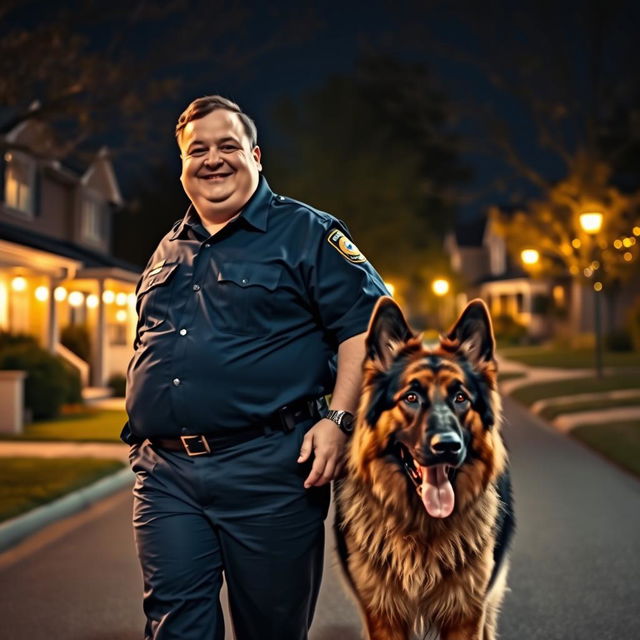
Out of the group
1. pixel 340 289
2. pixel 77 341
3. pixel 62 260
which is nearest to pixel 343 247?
pixel 340 289

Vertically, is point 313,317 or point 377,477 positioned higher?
point 313,317

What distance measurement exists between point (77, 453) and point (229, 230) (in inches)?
356

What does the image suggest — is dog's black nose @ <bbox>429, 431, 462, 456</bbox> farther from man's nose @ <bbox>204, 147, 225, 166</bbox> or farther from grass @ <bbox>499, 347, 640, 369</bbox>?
grass @ <bbox>499, 347, 640, 369</bbox>

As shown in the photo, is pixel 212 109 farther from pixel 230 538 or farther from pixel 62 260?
pixel 62 260

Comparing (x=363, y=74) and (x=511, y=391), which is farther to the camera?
(x=363, y=74)

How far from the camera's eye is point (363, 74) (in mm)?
65750

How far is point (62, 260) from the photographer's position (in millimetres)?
19562

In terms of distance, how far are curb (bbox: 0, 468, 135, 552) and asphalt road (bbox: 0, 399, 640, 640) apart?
132mm

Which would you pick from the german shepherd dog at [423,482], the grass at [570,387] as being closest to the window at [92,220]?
the grass at [570,387]

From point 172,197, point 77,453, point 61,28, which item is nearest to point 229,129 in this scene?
point 61,28

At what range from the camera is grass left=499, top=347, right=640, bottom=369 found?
2997 cm

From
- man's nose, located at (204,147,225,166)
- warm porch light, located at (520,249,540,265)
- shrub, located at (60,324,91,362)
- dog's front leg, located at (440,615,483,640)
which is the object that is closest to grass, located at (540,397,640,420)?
shrub, located at (60,324,91,362)

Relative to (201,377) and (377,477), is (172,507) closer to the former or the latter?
(201,377)

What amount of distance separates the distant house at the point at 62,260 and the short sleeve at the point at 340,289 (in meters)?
14.1
